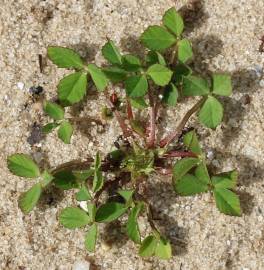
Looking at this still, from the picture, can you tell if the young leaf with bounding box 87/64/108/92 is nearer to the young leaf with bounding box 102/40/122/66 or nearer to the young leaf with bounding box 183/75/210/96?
the young leaf with bounding box 102/40/122/66

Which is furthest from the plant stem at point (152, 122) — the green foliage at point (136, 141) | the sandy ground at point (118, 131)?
the sandy ground at point (118, 131)

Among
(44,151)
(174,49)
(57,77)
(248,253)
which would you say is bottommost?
(248,253)

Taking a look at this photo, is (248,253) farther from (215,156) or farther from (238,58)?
(238,58)

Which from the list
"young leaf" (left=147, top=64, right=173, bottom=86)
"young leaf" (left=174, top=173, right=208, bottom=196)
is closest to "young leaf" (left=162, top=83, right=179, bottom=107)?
"young leaf" (left=147, top=64, right=173, bottom=86)

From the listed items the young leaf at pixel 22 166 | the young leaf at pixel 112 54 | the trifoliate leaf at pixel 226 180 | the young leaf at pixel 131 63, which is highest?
the young leaf at pixel 112 54

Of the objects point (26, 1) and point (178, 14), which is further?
point (26, 1)

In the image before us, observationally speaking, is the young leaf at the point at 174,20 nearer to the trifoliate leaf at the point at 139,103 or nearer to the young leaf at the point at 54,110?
the trifoliate leaf at the point at 139,103

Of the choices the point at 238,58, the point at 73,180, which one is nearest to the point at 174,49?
the point at 238,58
